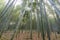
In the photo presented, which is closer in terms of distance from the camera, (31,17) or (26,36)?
(26,36)

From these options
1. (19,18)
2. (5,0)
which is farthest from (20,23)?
(5,0)

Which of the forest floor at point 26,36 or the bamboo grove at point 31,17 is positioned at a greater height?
the bamboo grove at point 31,17

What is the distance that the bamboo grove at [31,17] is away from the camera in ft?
5.63

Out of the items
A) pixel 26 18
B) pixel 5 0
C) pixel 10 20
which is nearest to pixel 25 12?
pixel 26 18

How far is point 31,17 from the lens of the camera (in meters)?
1.79

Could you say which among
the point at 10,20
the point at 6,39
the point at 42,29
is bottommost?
the point at 6,39

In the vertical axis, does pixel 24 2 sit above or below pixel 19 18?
above

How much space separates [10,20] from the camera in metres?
1.78

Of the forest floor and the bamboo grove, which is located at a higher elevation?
the bamboo grove

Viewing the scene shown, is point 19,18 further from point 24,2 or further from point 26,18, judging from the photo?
point 24,2

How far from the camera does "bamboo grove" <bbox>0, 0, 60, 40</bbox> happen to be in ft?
5.63

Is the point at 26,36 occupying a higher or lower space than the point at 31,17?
lower

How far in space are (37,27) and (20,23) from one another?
0.22 meters

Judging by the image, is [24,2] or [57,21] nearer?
[57,21]
